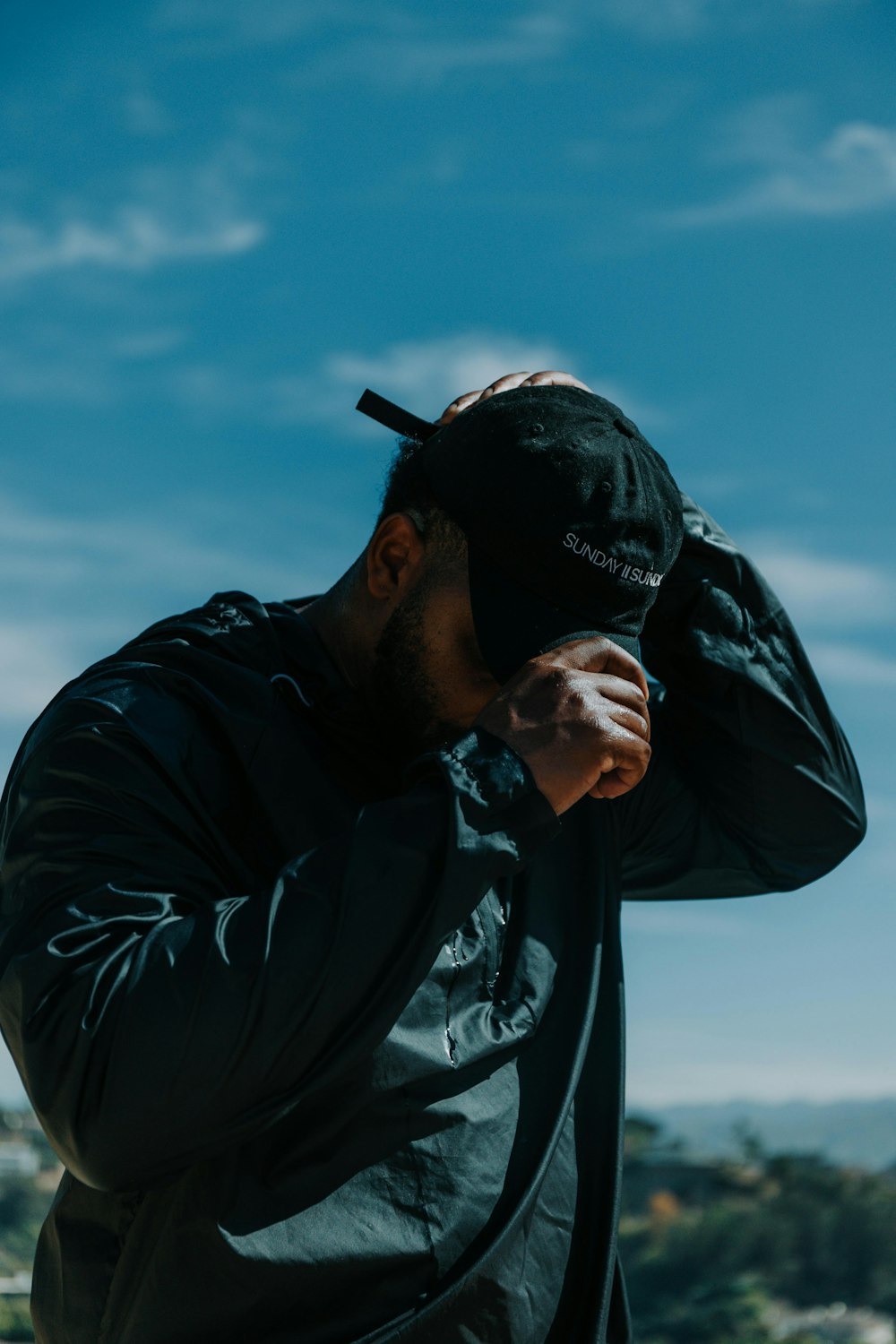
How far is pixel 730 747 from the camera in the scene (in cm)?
288

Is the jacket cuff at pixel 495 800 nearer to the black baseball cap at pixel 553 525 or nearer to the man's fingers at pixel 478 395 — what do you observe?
the black baseball cap at pixel 553 525

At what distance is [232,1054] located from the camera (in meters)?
1.77

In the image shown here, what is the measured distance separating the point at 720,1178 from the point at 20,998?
164ft

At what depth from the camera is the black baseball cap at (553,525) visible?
2.21 m

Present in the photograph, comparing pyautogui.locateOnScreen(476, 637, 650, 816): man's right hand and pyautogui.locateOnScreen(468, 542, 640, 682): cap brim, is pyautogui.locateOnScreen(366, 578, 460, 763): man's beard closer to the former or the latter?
pyautogui.locateOnScreen(468, 542, 640, 682): cap brim

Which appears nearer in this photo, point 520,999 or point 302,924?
point 302,924

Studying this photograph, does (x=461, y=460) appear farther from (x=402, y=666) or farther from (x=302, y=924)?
(x=302, y=924)

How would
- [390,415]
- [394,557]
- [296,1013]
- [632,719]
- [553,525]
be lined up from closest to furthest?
[296,1013] < [632,719] < [553,525] < [394,557] < [390,415]

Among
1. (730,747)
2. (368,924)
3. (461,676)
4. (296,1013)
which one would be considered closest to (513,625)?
(461,676)

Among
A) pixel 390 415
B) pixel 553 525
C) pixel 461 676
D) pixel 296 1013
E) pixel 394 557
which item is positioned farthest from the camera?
pixel 390 415

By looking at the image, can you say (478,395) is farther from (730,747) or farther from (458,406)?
(730,747)

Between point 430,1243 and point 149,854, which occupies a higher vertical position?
point 149,854

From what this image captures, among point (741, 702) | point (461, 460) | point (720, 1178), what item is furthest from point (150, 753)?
point (720, 1178)

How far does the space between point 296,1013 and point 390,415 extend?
4.01 ft
